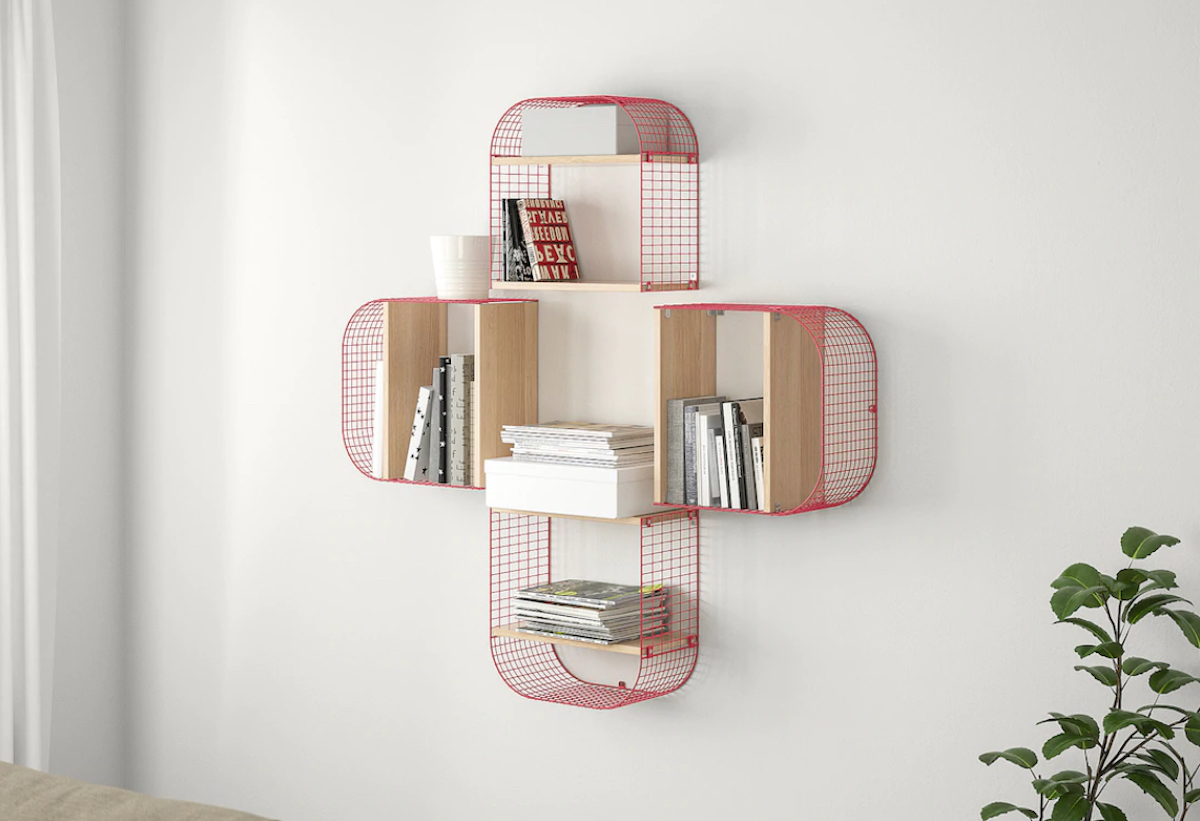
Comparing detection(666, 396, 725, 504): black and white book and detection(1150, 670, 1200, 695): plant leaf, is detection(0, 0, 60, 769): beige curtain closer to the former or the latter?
detection(666, 396, 725, 504): black and white book

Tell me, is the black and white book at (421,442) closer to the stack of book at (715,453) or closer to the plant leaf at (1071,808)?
the stack of book at (715,453)

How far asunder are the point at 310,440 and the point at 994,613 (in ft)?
5.93

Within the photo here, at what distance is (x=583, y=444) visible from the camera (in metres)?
3.07

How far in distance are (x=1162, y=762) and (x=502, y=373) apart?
5.19ft

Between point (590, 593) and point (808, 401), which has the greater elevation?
point (808, 401)

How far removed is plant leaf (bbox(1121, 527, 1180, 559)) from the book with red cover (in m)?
1.30

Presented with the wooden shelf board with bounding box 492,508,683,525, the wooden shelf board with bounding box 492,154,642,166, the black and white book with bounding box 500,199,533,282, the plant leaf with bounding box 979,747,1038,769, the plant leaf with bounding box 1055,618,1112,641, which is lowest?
the plant leaf with bounding box 979,747,1038,769

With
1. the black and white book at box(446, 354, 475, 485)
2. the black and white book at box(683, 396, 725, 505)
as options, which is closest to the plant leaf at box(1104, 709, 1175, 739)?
the black and white book at box(683, 396, 725, 505)

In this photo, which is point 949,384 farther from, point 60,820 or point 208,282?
point 208,282

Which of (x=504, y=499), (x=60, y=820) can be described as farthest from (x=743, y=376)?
(x=60, y=820)

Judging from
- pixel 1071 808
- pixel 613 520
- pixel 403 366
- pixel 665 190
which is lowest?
pixel 1071 808

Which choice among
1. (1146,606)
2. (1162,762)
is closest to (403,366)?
(1146,606)

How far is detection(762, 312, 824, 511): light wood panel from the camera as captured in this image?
2.81 m

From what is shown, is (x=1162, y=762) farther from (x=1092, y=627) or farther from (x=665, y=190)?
(x=665, y=190)
